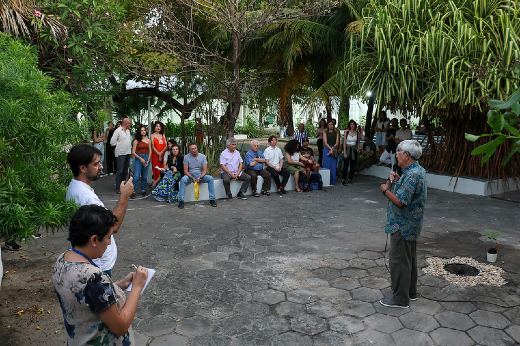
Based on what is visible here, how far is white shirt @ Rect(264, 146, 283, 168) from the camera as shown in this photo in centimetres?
1100

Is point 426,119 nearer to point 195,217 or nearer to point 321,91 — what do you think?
point 321,91

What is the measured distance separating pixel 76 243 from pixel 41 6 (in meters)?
5.82

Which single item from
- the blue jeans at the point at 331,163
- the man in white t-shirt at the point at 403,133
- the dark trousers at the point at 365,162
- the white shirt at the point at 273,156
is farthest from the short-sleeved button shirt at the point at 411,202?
the dark trousers at the point at 365,162

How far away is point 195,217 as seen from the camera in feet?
27.8

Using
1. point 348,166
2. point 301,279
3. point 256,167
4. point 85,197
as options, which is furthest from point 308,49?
point 85,197

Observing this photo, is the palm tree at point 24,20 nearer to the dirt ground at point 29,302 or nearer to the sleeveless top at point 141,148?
the dirt ground at point 29,302

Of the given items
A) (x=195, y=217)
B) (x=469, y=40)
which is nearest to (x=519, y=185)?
(x=469, y=40)

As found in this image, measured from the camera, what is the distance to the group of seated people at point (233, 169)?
9.74 metres

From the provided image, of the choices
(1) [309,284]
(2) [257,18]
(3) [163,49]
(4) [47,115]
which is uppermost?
(2) [257,18]

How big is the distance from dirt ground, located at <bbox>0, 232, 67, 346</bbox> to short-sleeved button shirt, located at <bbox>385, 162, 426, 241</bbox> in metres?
3.36

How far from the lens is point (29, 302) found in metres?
4.79

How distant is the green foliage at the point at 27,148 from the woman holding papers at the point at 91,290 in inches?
45.1

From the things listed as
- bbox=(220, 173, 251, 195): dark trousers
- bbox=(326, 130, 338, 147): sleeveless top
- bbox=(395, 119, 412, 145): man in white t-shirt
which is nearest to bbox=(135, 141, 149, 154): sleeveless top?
bbox=(220, 173, 251, 195): dark trousers

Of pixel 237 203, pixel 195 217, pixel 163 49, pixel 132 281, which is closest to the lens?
pixel 132 281
